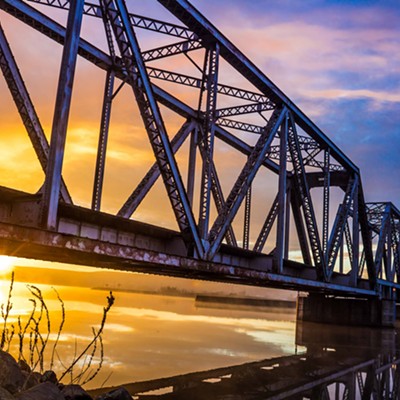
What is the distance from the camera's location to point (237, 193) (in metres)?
15.7

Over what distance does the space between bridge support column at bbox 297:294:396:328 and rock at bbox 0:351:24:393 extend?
38.8 metres

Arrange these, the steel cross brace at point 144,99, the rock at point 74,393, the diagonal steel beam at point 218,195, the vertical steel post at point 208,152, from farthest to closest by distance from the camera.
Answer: the diagonal steel beam at point 218,195 < the vertical steel post at point 208,152 < the steel cross brace at point 144,99 < the rock at point 74,393

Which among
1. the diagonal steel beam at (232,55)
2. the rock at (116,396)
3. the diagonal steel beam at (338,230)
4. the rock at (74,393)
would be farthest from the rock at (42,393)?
the diagonal steel beam at (338,230)

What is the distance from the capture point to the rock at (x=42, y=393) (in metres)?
5.89

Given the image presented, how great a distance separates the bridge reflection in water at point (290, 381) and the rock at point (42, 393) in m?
4.64

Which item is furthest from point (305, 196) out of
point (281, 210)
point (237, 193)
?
point (237, 193)

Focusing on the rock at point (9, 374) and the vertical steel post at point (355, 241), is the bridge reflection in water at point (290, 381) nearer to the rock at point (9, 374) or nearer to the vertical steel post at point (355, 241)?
the rock at point (9, 374)

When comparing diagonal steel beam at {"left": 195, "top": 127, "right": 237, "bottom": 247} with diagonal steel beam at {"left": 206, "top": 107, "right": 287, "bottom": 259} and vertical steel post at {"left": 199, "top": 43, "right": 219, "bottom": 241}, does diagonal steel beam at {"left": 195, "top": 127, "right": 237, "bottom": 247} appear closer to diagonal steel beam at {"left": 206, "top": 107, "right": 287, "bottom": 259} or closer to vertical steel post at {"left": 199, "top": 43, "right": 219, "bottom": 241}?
diagonal steel beam at {"left": 206, "top": 107, "right": 287, "bottom": 259}

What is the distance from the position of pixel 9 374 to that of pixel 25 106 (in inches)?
281

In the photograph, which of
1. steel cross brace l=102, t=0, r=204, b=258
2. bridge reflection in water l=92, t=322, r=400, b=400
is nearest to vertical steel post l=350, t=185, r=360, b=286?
bridge reflection in water l=92, t=322, r=400, b=400

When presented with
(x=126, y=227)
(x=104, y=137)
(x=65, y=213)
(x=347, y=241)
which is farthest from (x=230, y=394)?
(x=347, y=241)

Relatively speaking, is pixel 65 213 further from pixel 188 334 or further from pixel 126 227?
pixel 188 334

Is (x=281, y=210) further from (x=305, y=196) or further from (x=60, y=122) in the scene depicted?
(x=60, y=122)

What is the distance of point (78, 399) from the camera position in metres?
7.87
